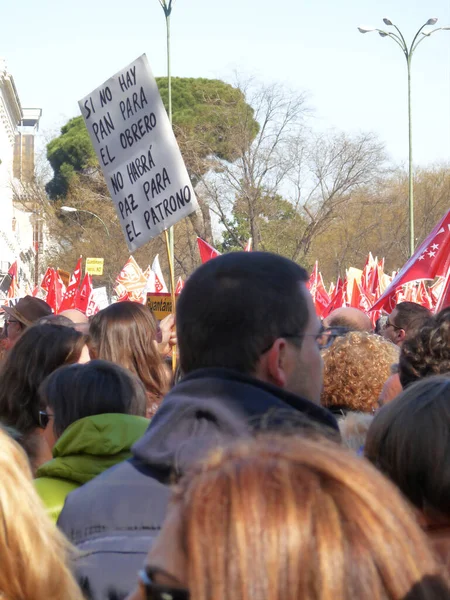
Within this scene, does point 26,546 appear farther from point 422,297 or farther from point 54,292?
point 54,292

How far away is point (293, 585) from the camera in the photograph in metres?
1.08

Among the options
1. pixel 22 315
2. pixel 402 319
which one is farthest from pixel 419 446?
pixel 22 315

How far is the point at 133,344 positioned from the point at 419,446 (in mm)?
2650

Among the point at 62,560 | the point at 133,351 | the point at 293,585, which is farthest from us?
the point at 133,351

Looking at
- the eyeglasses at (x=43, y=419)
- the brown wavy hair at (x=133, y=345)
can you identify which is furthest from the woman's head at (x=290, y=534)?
the brown wavy hair at (x=133, y=345)

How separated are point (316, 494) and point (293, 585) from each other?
0.37 feet

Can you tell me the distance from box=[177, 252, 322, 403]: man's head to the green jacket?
512 mm

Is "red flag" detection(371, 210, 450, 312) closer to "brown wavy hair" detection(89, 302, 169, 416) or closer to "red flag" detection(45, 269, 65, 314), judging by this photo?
"brown wavy hair" detection(89, 302, 169, 416)

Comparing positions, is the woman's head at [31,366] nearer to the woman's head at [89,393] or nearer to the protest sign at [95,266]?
the woman's head at [89,393]

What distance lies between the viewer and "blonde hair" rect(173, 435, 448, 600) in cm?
108

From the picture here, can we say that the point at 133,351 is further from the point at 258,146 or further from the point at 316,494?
the point at 258,146

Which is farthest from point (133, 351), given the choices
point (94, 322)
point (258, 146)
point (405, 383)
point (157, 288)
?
point (258, 146)

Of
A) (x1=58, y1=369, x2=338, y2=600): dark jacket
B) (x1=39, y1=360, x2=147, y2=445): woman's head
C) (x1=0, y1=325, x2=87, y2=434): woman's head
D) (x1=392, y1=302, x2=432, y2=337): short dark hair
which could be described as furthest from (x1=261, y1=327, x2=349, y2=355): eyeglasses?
(x1=392, y1=302, x2=432, y2=337): short dark hair

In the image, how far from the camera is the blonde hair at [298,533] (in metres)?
1.08
